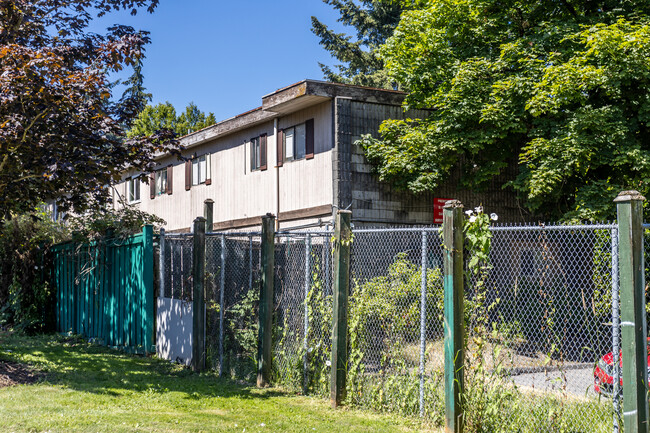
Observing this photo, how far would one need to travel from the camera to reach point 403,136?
17469 millimetres

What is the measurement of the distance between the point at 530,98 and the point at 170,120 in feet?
121

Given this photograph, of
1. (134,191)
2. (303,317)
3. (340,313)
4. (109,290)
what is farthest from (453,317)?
(134,191)

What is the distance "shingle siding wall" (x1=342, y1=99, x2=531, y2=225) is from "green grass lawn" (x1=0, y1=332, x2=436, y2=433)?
25.1 feet

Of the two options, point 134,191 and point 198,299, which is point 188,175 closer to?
point 134,191

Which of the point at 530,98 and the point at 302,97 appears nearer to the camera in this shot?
the point at 530,98

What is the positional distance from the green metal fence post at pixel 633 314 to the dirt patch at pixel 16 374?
7449 mm

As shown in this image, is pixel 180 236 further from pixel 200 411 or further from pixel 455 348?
pixel 455 348

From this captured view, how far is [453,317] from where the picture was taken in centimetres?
675

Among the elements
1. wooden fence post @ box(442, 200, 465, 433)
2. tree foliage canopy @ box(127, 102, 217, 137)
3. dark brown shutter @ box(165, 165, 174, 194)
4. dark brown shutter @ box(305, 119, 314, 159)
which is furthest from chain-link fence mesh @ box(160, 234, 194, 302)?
tree foliage canopy @ box(127, 102, 217, 137)

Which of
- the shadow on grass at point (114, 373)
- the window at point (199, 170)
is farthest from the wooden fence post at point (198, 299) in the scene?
the window at point (199, 170)

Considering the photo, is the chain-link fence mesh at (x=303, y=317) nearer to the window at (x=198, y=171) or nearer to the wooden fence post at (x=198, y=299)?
the wooden fence post at (x=198, y=299)

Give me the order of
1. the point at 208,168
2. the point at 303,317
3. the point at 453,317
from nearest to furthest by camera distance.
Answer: the point at 453,317
the point at 303,317
the point at 208,168

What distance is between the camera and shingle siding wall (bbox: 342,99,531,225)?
672 inches

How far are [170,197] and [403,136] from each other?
11.5m
